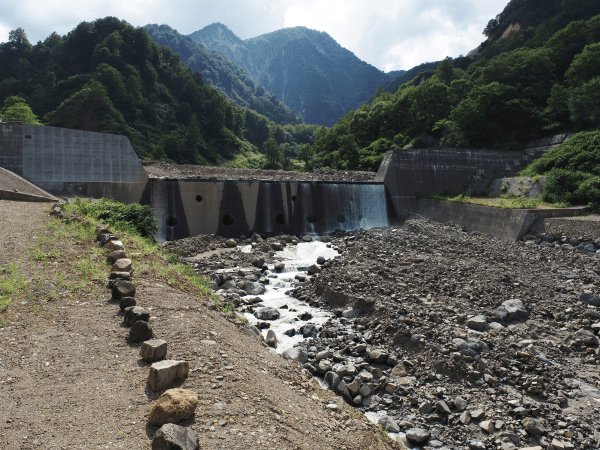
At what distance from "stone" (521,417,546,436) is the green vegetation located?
15.8 meters

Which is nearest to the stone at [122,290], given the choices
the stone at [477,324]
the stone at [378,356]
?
the stone at [378,356]

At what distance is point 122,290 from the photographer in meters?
5.79

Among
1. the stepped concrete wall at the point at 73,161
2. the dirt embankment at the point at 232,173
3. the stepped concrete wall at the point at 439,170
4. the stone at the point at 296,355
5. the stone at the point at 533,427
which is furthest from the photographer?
the dirt embankment at the point at 232,173

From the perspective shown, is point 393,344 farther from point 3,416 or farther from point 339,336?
point 3,416

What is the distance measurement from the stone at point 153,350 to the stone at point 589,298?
34.5 feet

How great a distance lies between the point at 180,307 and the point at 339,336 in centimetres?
401

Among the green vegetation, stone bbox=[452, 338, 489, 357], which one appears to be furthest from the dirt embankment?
stone bbox=[452, 338, 489, 357]

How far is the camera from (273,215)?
69.8ft

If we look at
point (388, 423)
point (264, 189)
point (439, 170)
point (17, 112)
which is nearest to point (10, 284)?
point (388, 423)

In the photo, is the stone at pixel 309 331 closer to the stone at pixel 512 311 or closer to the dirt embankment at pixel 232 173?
the stone at pixel 512 311

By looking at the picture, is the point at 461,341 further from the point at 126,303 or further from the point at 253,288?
the point at 253,288

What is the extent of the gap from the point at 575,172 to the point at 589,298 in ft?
41.2

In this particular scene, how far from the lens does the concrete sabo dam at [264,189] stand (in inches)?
669

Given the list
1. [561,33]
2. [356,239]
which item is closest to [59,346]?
[356,239]
